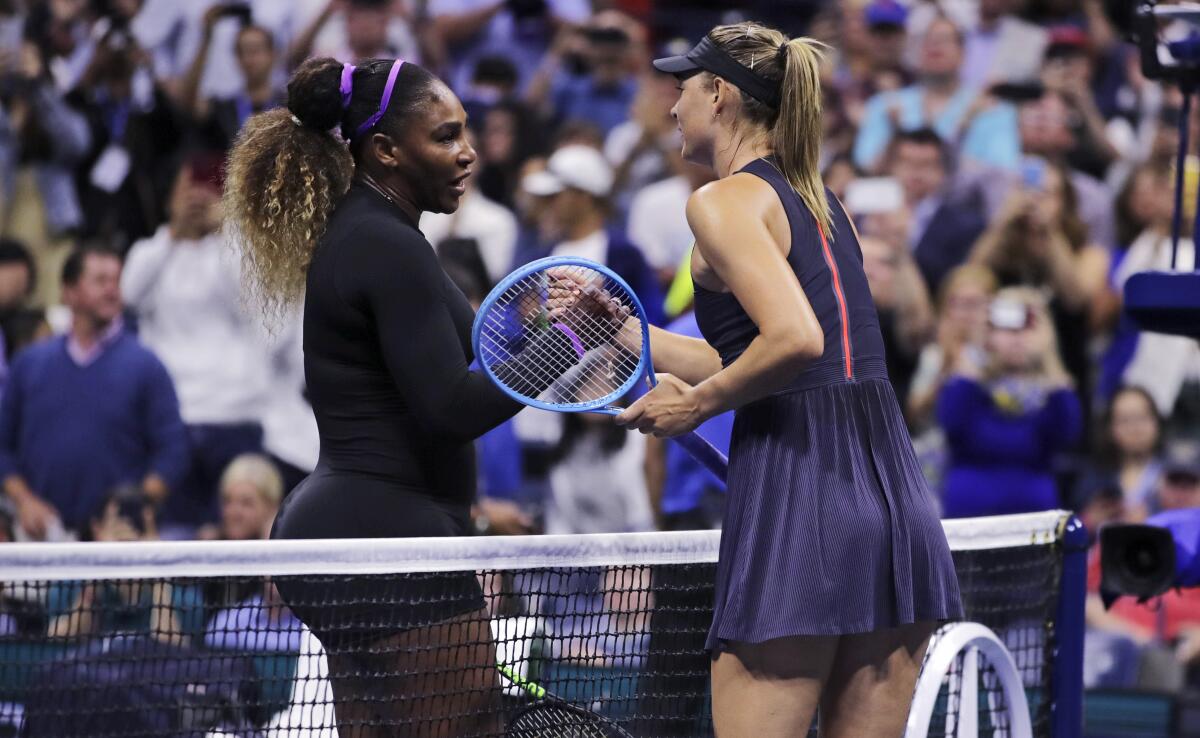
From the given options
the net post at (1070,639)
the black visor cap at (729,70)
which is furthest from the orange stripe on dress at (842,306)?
the net post at (1070,639)

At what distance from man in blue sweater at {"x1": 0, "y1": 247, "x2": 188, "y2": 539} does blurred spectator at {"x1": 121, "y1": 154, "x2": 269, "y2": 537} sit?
19cm

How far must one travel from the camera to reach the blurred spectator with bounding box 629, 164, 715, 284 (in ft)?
24.1

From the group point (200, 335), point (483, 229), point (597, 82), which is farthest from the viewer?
point (597, 82)

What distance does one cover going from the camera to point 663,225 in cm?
752

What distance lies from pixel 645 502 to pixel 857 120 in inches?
99.5

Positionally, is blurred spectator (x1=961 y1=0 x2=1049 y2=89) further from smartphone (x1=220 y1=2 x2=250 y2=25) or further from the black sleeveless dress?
the black sleeveless dress

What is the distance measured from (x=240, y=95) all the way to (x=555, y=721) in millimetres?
6135

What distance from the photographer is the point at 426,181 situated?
10.8 ft

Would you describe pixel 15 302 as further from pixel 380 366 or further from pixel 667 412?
pixel 667 412

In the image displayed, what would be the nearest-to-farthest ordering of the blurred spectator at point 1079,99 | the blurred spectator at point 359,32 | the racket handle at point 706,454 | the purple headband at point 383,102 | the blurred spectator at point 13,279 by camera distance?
the purple headband at point 383,102, the racket handle at point 706,454, the blurred spectator at point 1079,99, the blurred spectator at point 13,279, the blurred spectator at point 359,32

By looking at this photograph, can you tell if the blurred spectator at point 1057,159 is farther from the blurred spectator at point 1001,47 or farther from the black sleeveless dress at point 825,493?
the black sleeveless dress at point 825,493

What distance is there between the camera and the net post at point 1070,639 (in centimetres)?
419

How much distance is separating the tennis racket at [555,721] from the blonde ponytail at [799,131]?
3.37 ft

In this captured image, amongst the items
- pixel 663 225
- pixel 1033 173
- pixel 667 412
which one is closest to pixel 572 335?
pixel 667 412
